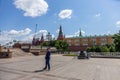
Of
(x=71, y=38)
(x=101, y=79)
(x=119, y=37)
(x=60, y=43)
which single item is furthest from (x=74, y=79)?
(x=71, y=38)

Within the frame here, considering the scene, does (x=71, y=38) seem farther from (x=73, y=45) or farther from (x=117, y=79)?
(x=117, y=79)

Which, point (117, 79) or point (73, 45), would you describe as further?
point (73, 45)

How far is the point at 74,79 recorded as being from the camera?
9.61 meters

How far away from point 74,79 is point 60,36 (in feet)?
357

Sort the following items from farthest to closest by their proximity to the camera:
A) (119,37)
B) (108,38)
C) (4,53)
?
(108,38) < (119,37) < (4,53)

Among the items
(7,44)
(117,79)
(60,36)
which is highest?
(60,36)

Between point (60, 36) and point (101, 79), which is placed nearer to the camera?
point (101, 79)

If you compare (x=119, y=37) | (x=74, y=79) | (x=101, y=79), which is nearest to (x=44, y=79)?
(x=74, y=79)

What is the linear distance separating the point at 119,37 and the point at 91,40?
220 ft

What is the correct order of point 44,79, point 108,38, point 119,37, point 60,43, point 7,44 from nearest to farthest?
point 44,79 → point 119,37 → point 7,44 → point 60,43 → point 108,38

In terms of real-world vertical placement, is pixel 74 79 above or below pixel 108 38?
below

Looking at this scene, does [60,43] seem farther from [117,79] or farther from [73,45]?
[117,79]

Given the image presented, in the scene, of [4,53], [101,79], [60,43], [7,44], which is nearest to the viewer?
[101,79]

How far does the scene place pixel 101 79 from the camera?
32.2ft
